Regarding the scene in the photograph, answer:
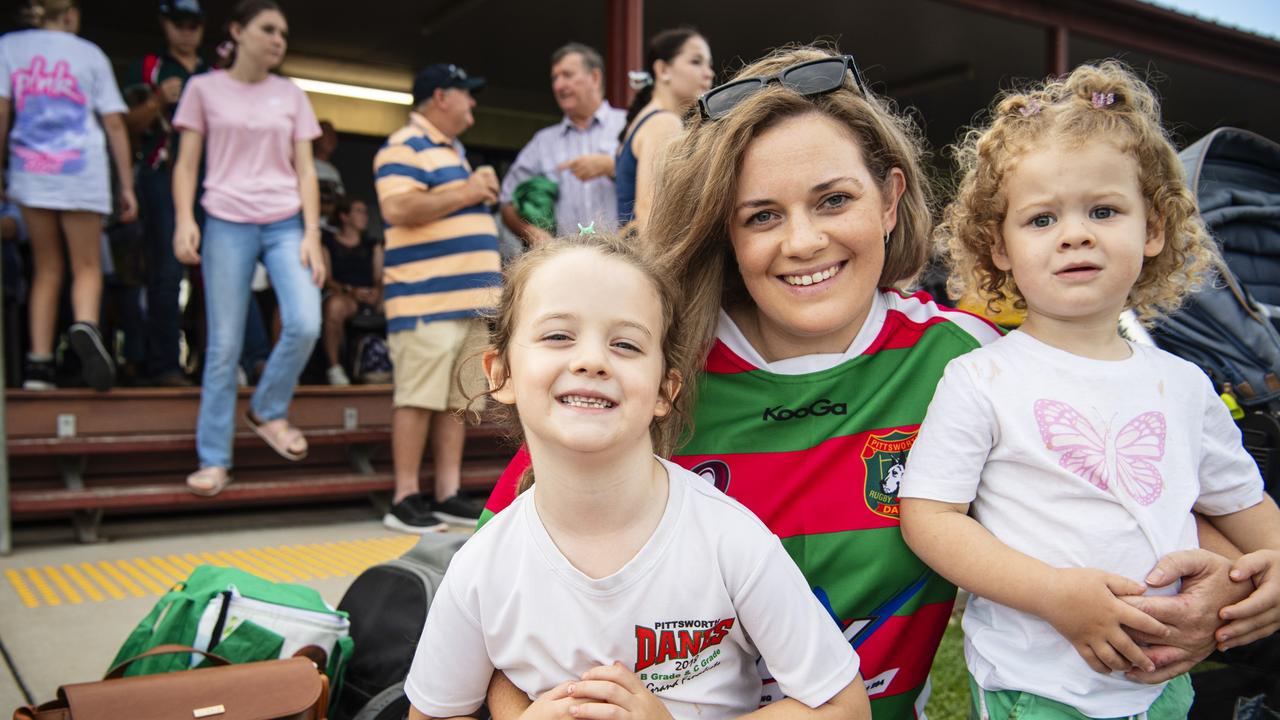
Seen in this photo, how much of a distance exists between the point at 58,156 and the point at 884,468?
4153 mm

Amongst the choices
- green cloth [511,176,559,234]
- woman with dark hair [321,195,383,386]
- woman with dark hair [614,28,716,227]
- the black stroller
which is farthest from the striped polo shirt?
the black stroller

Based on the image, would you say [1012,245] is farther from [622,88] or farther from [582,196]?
[622,88]

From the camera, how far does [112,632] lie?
9.96 feet

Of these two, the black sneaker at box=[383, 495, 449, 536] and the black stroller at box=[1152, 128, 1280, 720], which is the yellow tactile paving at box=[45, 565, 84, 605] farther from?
the black stroller at box=[1152, 128, 1280, 720]

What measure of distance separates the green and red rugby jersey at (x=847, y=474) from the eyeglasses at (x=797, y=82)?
455mm

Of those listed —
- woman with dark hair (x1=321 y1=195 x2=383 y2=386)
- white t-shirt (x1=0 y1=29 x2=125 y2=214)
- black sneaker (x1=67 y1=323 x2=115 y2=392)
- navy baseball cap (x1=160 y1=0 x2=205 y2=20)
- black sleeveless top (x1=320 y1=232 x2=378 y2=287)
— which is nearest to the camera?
white t-shirt (x1=0 y1=29 x2=125 y2=214)

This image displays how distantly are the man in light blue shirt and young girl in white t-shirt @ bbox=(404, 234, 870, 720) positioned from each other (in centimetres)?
344

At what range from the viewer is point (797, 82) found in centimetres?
174

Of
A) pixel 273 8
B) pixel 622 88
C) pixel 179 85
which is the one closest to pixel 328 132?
pixel 179 85

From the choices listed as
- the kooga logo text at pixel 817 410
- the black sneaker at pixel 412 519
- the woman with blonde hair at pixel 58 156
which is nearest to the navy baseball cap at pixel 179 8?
the woman with blonde hair at pixel 58 156

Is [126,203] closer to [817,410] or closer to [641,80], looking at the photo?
[641,80]

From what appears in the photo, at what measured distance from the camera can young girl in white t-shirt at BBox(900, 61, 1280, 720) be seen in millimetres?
1506

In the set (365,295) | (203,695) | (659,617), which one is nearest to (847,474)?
(659,617)

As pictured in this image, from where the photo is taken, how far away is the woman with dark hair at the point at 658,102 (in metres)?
3.92
